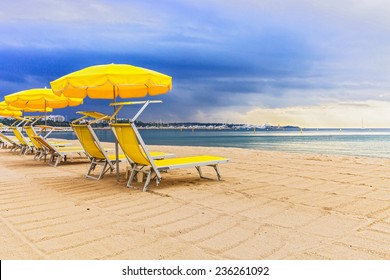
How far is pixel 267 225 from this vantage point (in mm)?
3574

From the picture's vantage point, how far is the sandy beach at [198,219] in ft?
9.57

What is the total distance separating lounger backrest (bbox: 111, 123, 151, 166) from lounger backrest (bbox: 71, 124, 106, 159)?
3.01 feet

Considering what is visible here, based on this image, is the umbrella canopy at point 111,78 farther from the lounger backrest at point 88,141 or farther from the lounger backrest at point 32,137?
the lounger backrest at point 32,137

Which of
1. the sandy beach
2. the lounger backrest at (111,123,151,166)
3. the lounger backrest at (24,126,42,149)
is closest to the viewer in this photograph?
the sandy beach

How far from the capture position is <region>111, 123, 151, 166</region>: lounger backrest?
17.6ft

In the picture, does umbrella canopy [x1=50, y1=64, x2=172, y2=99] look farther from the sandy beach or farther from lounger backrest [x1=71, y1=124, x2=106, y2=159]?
the sandy beach

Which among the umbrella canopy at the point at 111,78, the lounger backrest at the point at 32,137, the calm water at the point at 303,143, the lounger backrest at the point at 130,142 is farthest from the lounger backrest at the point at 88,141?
the calm water at the point at 303,143

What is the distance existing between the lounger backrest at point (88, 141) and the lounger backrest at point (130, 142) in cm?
92

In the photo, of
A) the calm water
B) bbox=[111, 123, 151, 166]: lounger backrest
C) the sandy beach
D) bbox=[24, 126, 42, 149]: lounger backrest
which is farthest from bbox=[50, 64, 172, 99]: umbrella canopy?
the calm water

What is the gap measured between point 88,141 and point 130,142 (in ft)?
5.40

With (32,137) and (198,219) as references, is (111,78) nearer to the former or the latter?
(198,219)

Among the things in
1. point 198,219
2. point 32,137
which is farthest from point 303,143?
point 198,219

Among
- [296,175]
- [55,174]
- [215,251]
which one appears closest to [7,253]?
[215,251]
